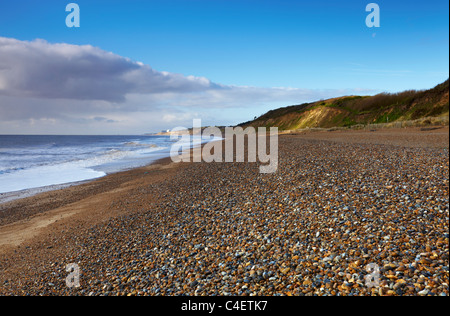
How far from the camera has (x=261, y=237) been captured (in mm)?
8406

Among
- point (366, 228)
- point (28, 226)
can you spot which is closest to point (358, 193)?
Answer: point (366, 228)

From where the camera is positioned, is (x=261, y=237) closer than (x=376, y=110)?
Yes

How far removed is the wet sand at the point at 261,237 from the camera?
6.19 metres

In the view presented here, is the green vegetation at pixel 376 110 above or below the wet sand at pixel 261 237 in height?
above

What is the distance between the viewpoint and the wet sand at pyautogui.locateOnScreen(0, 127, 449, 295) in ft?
20.3

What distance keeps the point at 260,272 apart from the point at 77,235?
8.66 m

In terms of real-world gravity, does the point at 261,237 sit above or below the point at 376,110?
below

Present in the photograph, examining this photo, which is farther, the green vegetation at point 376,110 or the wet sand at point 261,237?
the green vegetation at point 376,110

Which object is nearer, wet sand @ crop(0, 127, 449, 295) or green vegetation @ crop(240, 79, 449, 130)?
wet sand @ crop(0, 127, 449, 295)

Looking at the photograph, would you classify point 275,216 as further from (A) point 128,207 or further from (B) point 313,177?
(A) point 128,207

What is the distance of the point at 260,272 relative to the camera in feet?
21.8

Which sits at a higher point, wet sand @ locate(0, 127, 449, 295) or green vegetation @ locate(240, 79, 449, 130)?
green vegetation @ locate(240, 79, 449, 130)

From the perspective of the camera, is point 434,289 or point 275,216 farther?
point 275,216

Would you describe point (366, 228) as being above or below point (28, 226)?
above
